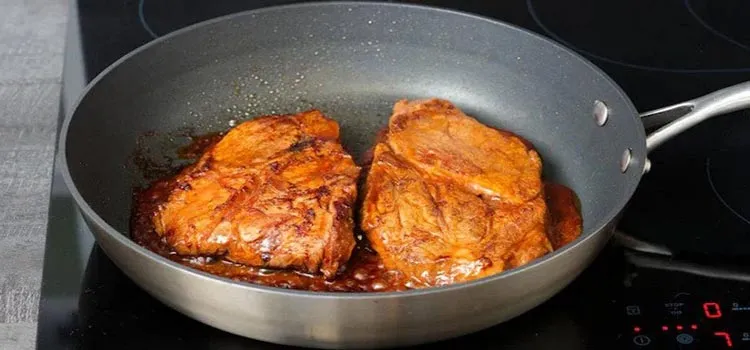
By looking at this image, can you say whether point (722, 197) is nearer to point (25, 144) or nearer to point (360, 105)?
point (360, 105)

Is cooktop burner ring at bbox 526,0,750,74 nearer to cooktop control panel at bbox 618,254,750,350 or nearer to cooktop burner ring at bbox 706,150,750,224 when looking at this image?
cooktop burner ring at bbox 706,150,750,224

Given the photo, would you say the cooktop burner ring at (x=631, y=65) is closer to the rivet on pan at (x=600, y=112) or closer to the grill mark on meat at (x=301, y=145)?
the rivet on pan at (x=600, y=112)

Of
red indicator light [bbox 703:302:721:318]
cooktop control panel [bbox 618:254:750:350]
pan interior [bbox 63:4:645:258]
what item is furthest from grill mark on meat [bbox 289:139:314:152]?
red indicator light [bbox 703:302:721:318]

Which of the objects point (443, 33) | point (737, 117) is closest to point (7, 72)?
point (443, 33)

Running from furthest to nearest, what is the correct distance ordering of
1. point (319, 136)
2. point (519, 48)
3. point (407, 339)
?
point (519, 48) → point (319, 136) → point (407, 339)

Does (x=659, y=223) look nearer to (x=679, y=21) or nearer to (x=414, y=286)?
(x=414, y=286)

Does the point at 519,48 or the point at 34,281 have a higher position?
the point at 519,48

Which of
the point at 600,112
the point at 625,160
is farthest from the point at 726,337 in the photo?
the point at 600,112
